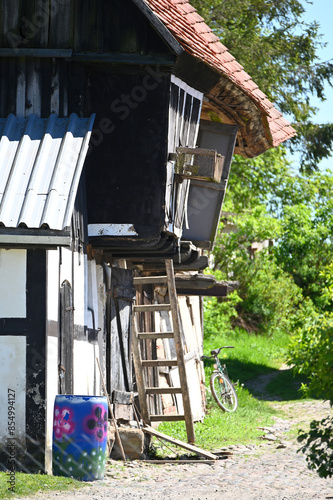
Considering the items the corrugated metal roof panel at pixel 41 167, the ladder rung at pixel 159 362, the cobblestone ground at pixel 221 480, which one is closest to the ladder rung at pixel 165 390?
the ladder rung at pixel 159 362

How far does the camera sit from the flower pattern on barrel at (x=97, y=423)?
8836 millimetres

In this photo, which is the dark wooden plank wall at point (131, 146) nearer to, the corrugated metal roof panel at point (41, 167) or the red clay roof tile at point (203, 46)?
the corrugated metal roof panel at point (41, 167)

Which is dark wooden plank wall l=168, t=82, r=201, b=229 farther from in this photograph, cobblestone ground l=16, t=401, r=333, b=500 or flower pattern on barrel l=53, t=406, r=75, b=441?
cobblestone ground l=16, t=401, r=333, b=500

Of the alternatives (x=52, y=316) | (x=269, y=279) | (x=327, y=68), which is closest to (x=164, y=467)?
(x=52, y=316)

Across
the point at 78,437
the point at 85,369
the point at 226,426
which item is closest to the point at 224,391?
the point at 226,426

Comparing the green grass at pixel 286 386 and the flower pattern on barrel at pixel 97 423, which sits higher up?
the flower pattern on barrel at pixel 97 423

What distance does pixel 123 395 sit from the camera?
1158 cm

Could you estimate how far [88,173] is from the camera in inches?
412

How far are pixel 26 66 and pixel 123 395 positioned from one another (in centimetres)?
455

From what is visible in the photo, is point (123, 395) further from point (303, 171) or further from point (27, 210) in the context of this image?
point (303, 171)

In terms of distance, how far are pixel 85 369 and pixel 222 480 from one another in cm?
215

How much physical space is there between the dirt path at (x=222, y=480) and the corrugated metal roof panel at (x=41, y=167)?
8.99ft

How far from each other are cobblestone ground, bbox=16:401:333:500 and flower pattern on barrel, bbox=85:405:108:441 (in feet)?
1.64

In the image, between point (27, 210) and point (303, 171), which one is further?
point (303, 171)
